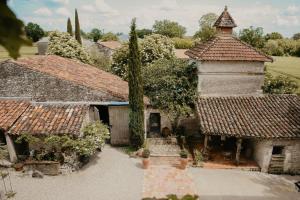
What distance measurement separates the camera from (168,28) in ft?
331

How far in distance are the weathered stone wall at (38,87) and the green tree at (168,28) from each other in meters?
83.5

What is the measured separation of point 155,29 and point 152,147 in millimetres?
89639

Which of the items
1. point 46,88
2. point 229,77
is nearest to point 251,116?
point 229,77

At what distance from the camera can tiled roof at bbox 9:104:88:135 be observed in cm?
1606

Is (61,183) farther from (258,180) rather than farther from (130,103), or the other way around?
(258,180)

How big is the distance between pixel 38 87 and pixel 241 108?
13708mm

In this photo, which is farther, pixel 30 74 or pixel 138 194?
pixel 30 74

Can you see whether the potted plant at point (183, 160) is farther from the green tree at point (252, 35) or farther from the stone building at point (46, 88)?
the green tree at point (252, 35)

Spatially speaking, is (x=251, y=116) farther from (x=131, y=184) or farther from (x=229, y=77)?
(x=131, y=184)

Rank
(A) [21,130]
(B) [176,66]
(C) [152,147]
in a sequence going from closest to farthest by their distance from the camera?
(A) [21,130], (C) [152,147], (B) [176,66]

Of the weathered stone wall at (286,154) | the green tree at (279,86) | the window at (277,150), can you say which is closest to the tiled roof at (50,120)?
the weathered stone wall at (286,154)

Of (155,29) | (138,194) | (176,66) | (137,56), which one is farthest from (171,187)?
(155,29)

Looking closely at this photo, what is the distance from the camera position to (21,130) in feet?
52.9

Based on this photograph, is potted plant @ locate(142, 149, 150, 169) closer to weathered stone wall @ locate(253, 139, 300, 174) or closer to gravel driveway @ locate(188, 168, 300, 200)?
gravel driveway @ locate(188, 168, 300, 200)
